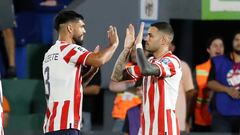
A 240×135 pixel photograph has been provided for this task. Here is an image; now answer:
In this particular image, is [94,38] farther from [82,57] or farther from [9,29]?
[82,57]

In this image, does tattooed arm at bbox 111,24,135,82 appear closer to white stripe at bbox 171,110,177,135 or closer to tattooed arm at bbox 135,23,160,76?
tattooed arm at bbox 135,23,160,76

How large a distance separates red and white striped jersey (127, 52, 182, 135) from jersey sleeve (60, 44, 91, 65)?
28.1 inches

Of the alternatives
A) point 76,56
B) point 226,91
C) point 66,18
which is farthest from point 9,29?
point 76,56

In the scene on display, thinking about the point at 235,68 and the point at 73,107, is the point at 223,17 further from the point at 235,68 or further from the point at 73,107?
the point at 73,107

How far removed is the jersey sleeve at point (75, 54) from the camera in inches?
387

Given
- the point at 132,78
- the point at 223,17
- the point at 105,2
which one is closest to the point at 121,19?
the point at 105,2

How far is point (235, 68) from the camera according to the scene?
1302 centimetres

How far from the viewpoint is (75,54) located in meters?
9.87

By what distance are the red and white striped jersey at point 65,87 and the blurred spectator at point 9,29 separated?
3.48 m

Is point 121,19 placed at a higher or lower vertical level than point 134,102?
higher

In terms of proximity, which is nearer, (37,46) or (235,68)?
(235,68)

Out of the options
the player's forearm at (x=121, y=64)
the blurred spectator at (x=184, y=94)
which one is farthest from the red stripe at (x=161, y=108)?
the blurred spectator at (x=184, y=94)

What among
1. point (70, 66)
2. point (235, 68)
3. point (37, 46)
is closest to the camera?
point (70, 66)

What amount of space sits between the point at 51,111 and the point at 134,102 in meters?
3.25
